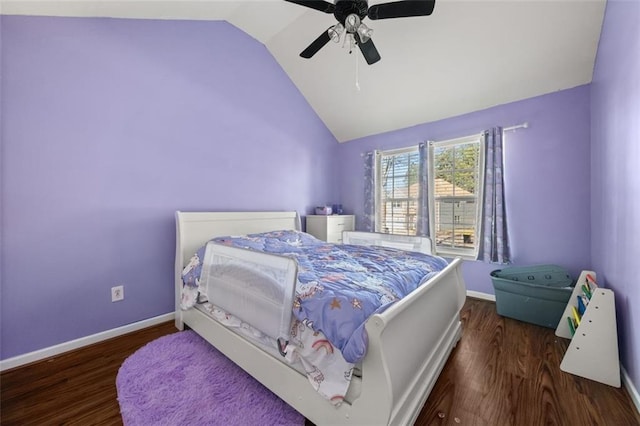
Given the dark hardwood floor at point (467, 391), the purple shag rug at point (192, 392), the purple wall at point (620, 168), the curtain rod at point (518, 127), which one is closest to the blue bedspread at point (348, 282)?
the purple shag rug at point (192, 392)

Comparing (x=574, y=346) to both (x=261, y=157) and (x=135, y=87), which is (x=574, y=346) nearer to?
(x=261, y=157)

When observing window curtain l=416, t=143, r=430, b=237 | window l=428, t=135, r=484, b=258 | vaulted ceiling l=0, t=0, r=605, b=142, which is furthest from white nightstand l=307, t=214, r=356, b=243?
vaulted ceiling l=0, t=0, r=605, b=142

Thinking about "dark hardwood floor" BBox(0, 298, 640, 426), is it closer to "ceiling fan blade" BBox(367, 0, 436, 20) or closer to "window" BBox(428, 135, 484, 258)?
"window" BBox(428, 135, 484, 258)

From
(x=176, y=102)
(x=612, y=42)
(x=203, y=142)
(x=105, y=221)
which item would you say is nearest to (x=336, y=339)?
(x=105, y=221)

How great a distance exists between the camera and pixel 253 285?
1.44 metres

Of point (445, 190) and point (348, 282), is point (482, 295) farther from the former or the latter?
point (348, 282)

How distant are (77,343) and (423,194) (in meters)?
3.84

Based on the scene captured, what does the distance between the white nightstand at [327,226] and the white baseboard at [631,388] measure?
2.78m

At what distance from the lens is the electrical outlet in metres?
2.04

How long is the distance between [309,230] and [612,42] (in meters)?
3.39

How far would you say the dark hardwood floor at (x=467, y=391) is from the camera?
127 cm

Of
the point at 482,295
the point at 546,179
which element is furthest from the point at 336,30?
the point at 482,295

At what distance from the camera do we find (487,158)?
113 inches

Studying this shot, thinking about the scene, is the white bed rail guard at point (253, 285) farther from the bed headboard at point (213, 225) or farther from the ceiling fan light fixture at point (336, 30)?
the ceiling fan light fixture at point (336, 30)
